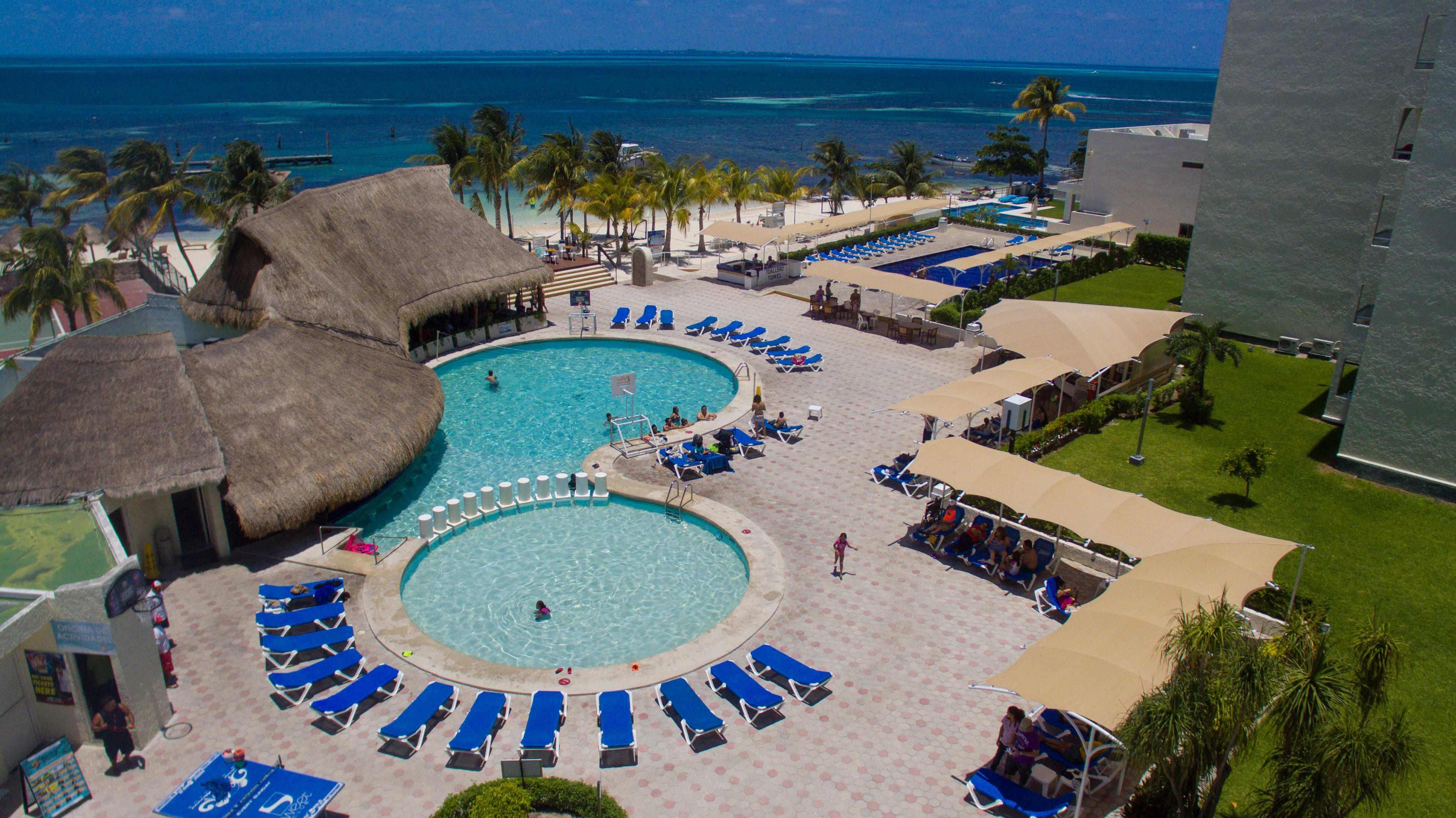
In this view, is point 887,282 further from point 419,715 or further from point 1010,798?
point 419,715

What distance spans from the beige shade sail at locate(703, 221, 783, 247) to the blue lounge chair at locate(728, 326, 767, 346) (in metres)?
7.21

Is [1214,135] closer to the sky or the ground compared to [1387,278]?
closer to the sky

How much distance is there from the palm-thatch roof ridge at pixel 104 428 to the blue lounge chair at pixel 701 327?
16.5m

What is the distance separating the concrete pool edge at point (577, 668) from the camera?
45.0 feet

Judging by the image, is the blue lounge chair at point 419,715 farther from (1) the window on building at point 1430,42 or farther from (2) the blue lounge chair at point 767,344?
(1) the window on building at point 1430,42

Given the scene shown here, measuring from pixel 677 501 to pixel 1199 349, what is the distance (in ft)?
47.4

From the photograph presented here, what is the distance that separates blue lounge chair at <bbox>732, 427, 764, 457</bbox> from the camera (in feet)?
72.2

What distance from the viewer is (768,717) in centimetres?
1306

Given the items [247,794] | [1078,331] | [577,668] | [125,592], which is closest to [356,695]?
[247,794]

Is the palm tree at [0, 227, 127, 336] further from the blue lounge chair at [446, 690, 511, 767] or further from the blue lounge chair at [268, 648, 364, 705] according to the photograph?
the blue lounge chair at [446, 690, 511, 767]

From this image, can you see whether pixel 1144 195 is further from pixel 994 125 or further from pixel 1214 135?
pixel 994 125

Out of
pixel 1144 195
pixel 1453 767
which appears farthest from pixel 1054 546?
pixel 1144 195

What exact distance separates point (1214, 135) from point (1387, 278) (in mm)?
11213

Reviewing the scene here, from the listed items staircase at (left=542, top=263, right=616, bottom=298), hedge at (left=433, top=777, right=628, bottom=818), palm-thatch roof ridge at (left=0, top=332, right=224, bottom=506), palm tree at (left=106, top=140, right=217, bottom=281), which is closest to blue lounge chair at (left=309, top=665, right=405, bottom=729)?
hedge at (left=433, top=777, right=628, bottom=818)
